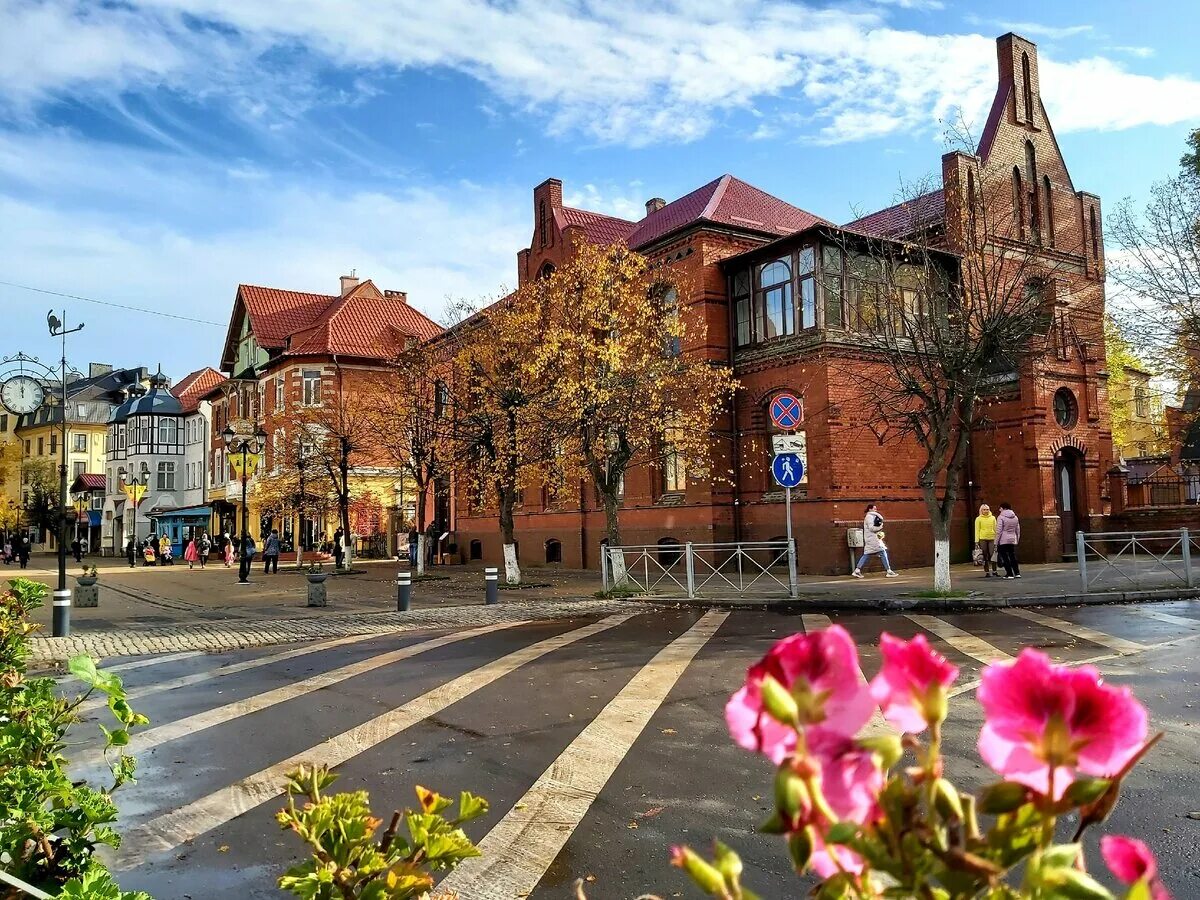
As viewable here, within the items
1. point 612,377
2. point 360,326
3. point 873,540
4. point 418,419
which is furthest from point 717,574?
point 360,326

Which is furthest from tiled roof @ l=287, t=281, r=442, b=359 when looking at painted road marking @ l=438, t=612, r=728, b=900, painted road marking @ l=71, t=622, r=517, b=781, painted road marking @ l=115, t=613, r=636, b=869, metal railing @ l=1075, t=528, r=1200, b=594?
painted road marking @ l=438, t=612, r=728, b=900

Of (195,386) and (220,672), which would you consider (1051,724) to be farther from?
(195,386)

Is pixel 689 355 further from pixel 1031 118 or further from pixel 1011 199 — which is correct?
pixel 1031 118

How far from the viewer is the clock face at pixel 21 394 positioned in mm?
17562

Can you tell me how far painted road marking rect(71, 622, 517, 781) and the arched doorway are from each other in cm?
2043

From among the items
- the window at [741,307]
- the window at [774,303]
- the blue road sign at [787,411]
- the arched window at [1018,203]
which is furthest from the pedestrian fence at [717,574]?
the arched window at [1018,203]

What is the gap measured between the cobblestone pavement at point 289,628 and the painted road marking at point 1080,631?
283 inches

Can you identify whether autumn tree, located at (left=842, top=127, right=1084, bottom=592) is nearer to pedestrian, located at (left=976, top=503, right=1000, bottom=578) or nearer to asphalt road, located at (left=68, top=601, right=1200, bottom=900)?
pedestrian, located at (left=976, top=503, right=1000, bottom=578)

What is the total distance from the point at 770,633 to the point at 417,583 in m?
16.5

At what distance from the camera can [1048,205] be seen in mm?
27281

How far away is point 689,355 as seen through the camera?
25969 mm

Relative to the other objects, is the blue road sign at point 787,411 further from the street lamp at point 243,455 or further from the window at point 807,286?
the street lamp at point 243,455

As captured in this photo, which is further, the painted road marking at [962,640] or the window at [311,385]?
the window at [311,385]

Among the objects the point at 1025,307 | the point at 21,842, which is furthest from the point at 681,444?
the point at 21,842
